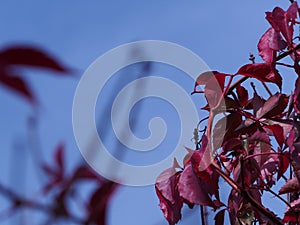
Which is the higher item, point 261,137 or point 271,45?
point 271,45

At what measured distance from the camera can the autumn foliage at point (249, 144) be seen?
1266 millimetres

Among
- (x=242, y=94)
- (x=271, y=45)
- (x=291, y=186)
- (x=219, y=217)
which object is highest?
(x=271, y=45)

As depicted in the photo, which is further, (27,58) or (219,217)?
(219,217)

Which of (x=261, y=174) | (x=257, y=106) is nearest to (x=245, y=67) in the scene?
(x=257, y=106)

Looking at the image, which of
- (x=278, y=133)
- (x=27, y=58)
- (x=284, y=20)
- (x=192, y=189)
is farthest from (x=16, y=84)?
(x=284, y=20)

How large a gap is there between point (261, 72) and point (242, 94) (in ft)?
0.22

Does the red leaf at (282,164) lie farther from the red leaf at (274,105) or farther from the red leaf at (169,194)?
the red leaf at (169,194)

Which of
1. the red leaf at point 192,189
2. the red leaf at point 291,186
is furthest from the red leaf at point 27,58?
the red leaf at point 291,186

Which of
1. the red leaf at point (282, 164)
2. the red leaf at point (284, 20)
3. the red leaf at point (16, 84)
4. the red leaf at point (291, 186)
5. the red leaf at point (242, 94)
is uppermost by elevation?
the red leaf at point (284, 20)

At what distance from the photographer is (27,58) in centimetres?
59

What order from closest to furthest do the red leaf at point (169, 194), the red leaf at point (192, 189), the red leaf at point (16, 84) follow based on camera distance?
the red leaf at point (16, 84) → the red leaf at point (192, 189) → the red leaf at point (169, 194)

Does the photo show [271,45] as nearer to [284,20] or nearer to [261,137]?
A: [284,20]

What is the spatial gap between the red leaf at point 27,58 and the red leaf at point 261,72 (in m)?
0.82

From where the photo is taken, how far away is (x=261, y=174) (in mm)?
1357
